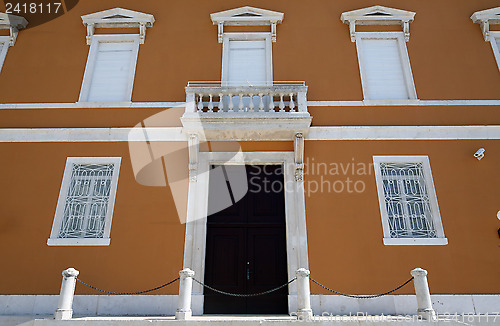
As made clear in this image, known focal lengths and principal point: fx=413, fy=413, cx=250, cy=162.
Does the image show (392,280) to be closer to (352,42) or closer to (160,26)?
(352,42)

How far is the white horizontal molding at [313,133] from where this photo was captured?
948cm

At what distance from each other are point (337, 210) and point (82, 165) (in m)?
5.81

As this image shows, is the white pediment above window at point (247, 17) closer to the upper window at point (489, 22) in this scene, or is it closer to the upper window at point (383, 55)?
the upper window at point (383, 55)

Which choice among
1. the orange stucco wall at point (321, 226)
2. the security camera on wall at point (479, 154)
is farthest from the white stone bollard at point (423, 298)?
the security camera on wall at point (479, 154)

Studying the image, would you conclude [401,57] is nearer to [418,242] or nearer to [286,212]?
[418,242]

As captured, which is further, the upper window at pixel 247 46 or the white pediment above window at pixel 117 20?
the white pediment above window at pixel 117 20

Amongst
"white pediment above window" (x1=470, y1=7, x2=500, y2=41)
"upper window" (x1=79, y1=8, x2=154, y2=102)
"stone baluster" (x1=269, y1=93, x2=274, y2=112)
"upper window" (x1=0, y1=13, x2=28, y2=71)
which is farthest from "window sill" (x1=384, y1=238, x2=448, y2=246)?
"upper window" (x1=0, y1=13, x2=28, y2=71)

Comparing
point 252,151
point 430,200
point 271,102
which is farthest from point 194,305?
point 430,200

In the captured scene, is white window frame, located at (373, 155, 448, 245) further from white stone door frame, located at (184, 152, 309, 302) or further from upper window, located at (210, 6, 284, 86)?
upper window, located at (210, 6, 284, 86)

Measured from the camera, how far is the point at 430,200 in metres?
8.90

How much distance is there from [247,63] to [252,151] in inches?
103

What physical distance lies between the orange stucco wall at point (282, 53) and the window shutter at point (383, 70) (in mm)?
310

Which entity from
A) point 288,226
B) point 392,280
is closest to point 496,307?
point 392,280

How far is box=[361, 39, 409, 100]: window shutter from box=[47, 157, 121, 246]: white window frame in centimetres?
624
